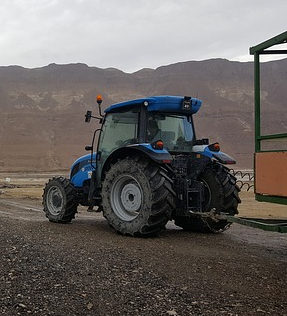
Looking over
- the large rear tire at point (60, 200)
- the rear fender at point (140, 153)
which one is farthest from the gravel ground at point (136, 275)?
the large rear tire at point (60, 200)

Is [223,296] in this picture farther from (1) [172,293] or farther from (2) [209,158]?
(2) [209,158]

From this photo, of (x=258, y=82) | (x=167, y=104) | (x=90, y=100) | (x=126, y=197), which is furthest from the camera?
(x=90, y=100)

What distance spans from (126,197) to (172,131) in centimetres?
152

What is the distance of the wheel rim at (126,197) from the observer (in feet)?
25.6

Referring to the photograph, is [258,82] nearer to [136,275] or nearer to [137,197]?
[136,275]

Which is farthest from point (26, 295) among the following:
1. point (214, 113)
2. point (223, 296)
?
point (214, 113)

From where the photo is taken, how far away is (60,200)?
9.40 metres

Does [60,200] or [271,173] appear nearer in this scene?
[271,173]

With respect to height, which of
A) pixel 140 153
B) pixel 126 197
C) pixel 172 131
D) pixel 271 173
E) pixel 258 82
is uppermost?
pixel 258 82

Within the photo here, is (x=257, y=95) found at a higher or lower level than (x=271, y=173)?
higher

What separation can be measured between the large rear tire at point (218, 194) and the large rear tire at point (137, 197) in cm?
105

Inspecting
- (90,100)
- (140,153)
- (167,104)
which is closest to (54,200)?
(140,153)

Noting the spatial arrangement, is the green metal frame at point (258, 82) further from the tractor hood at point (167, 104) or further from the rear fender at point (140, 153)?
the tractor hood at point (167, 104)

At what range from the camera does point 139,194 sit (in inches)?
306
